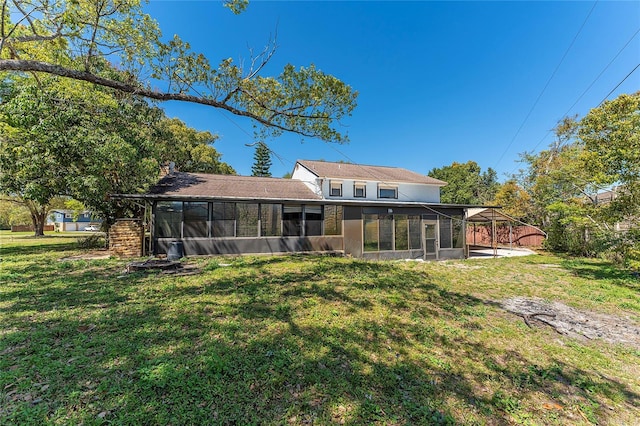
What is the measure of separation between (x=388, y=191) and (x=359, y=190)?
218 cm

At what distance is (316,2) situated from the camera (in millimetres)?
10125

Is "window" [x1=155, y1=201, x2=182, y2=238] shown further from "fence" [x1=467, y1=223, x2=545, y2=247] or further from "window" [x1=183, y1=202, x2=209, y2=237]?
"fence" [x1=467, y1=223, x2=545, y2=247]

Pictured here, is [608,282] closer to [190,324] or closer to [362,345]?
[362,345]

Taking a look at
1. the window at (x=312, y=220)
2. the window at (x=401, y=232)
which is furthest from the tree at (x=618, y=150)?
the window at (x=312, y=220)

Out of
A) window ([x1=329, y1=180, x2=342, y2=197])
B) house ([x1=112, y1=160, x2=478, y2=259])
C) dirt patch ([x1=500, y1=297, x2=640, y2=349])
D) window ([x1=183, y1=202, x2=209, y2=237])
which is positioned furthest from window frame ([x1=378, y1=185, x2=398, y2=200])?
dirt patch ([x1=500, y1=297, x2=640, y2=349])

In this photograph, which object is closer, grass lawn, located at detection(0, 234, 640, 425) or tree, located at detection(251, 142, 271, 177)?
grass lawn, located at detection(0, 234, 640, 425)

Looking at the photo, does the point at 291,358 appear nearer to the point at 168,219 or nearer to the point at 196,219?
the point at 196,219

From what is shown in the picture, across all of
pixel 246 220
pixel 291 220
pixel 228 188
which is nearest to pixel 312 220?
pixel 291 220

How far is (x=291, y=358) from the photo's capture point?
10.6 feet

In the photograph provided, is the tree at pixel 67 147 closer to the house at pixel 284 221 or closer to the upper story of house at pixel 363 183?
the house at pixel 284 221

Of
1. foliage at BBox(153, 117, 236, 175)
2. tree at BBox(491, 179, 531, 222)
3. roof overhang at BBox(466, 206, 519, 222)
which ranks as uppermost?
foliage at BBox(153, 117, 236, 175)

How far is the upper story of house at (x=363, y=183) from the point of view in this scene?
1645 centimetres

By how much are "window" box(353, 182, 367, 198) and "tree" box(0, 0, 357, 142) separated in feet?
34.0

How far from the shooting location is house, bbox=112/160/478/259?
34.4ft
